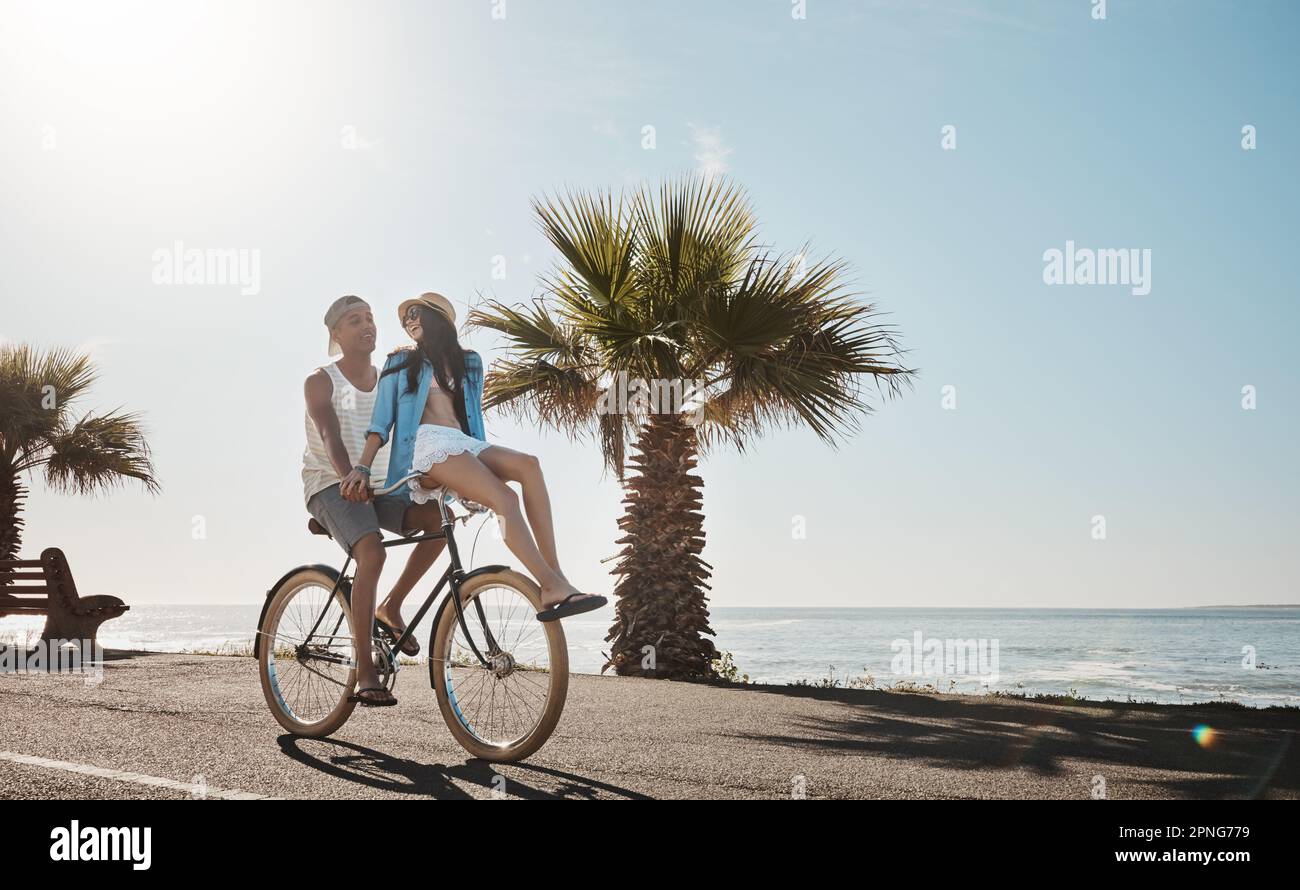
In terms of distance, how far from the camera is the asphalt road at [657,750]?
3.63 meters

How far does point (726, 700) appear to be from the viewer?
718 centimetres

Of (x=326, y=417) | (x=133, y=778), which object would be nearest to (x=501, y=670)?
(x=133, y=778)

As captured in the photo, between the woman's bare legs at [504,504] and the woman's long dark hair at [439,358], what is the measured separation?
33 cm

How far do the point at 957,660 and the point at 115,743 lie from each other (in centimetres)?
6650

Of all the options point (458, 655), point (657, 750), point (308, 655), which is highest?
point (458, 655)

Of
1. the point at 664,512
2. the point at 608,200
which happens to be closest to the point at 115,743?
the point at 664,512

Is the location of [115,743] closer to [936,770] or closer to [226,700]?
[226,700]

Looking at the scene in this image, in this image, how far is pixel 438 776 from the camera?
381 centimetres

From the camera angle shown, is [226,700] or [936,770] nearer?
[936,770]

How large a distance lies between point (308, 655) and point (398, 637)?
597mm

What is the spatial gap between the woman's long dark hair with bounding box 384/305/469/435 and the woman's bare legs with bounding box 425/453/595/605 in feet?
1.07

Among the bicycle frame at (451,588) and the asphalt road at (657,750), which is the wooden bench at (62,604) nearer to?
the asphalt road at (657,750)

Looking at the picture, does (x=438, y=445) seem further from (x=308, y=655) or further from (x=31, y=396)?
(x=31, y=396)

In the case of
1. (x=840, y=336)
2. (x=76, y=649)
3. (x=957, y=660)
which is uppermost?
(x=840, y=336)
